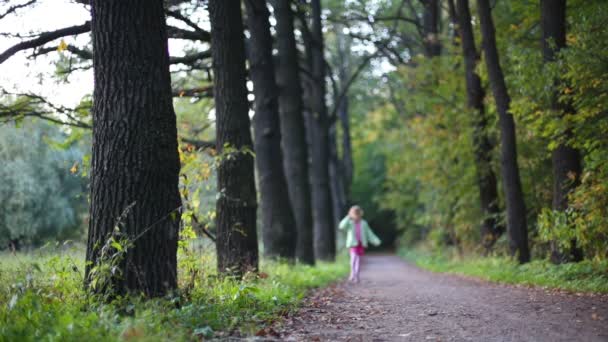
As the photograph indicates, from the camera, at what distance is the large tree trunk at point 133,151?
22.8ft

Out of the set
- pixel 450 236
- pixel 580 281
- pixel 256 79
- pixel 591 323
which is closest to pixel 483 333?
pixel 591 323

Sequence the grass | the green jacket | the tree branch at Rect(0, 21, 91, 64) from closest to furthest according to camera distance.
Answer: the grass → the tree branch at Rect(0, 21, 91, 64) → the green jacket

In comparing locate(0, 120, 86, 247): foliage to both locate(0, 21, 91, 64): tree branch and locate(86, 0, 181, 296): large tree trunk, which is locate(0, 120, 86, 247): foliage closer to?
locate(0, 21, 91, 64): tree branch

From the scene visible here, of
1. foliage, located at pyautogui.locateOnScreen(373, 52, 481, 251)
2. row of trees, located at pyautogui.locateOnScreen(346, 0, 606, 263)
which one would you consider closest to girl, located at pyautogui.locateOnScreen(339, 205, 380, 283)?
row of trees, located at pyautogui.locateOnScreen(346, 0, 606, 263)

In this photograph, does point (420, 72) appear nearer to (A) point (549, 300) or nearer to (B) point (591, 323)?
(A) point (549, 300)

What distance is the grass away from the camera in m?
5.38

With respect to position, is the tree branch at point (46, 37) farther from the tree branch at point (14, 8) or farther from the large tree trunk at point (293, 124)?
the large tree trunk at point (293, 124)

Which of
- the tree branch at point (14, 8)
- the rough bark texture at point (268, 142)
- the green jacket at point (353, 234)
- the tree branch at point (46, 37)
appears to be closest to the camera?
the tree branch at point (14, 8)

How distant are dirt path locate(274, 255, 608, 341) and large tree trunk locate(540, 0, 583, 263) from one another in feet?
9.75

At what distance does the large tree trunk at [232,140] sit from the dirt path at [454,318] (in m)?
1.71

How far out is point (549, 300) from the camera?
943 centimetres

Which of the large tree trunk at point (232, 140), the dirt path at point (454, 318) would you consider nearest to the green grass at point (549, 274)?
the dirt path at point (454, 318)

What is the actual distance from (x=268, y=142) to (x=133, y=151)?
848cm

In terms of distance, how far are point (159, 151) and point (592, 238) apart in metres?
8.92
